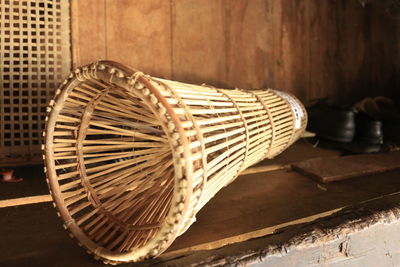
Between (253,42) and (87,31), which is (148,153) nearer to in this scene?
(87,31)

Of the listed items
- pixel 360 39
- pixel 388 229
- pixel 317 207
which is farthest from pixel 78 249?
pixel 360 39

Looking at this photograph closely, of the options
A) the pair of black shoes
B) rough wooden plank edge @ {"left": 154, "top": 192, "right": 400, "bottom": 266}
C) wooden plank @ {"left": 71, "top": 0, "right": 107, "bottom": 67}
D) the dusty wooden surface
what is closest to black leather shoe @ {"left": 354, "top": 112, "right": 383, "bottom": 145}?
the pair of black shoes

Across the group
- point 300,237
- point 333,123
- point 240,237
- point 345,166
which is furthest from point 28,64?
point 333,123

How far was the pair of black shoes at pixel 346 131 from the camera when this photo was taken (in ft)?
5.32

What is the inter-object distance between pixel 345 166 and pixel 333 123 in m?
0.40

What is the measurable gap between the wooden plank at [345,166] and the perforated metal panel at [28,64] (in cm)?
101

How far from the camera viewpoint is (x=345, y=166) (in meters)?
1.32

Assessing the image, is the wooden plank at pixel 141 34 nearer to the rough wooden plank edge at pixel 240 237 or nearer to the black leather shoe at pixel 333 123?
the black leather shoe at pixel 333 123

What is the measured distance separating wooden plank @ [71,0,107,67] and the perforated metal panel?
0.03 metres


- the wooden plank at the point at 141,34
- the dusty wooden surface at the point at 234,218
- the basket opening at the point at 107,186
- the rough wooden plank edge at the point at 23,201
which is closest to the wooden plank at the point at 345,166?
the dusty wooden surface at the point at 234,218

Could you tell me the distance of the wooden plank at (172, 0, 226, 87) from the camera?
1.54 m

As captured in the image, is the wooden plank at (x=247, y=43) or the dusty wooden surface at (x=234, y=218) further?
the wooden plank at (x=247, y=43)

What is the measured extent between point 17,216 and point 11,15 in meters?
0.70

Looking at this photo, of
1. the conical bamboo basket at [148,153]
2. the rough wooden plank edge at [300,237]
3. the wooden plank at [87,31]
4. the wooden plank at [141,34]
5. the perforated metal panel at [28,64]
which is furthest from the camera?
the wooden plank at [141,34]
